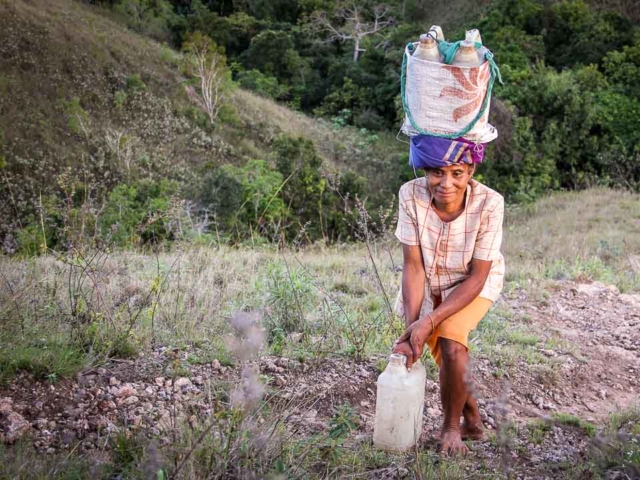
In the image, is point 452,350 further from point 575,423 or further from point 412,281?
point 575,423

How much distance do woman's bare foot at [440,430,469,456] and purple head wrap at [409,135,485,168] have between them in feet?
3.43

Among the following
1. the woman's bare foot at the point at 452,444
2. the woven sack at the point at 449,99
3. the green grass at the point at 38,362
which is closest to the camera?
the woven sack at the point at 449,99

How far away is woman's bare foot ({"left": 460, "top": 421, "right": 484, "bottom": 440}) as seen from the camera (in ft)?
9.25

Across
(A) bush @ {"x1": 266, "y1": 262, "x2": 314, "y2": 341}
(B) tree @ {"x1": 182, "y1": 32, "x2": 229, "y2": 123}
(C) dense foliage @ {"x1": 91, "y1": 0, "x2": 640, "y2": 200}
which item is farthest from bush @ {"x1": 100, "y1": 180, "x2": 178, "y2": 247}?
(C) dense foliage @ {"x1": 91, "y1": 0, "x2": 640, "y2": 200}

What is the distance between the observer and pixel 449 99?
246 centimetres

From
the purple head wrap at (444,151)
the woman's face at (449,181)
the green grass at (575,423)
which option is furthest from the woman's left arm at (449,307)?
the green grass at (575,423)

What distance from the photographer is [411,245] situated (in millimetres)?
2684

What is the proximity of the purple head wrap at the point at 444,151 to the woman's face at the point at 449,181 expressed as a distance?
0.11ft

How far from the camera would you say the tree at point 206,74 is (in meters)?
23.3

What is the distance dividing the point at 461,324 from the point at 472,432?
57 cm

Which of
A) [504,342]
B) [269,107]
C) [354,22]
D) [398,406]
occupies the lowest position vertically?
[269,107]

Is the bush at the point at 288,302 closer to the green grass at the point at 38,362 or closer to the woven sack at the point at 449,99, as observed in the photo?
the green grass at the point at 38,362

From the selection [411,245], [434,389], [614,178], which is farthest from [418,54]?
[614,178]

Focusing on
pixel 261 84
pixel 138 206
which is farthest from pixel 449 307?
pixel 261 84
